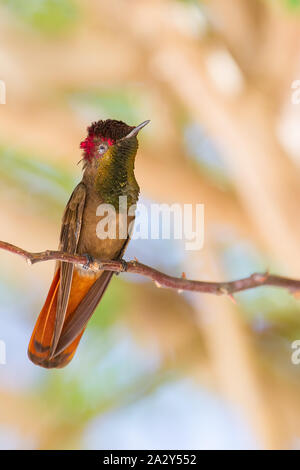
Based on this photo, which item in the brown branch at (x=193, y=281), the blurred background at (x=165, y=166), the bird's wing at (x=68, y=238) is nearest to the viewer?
the brown branch at (x=193, y=281)

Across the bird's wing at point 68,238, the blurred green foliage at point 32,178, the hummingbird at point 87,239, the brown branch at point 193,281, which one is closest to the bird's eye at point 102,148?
the hummingbird at point 87,239

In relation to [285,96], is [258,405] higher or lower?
lower

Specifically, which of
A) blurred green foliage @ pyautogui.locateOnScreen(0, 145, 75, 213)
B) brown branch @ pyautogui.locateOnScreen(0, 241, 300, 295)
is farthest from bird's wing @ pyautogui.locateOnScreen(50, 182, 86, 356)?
blurred green foliage @ pyautogui.locateOnScreen(0, 145, 75, 213)

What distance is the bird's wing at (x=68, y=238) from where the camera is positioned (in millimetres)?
1462

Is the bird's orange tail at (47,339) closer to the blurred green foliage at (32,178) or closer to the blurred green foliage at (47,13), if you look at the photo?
the blurred green foliage at (32,178)

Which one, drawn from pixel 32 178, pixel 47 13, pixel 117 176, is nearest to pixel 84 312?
pixel 117 176

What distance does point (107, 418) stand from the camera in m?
2.93

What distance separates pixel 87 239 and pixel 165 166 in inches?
30.7

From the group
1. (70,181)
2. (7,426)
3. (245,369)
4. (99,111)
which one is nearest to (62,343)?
(70,181)

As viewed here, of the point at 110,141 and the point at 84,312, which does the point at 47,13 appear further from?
the point at 84,312

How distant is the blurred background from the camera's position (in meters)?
2.32

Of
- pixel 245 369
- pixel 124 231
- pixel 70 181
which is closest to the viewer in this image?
pixel 124 231

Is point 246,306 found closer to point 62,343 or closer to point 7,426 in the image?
point 7,426

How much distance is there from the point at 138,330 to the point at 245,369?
65cm
